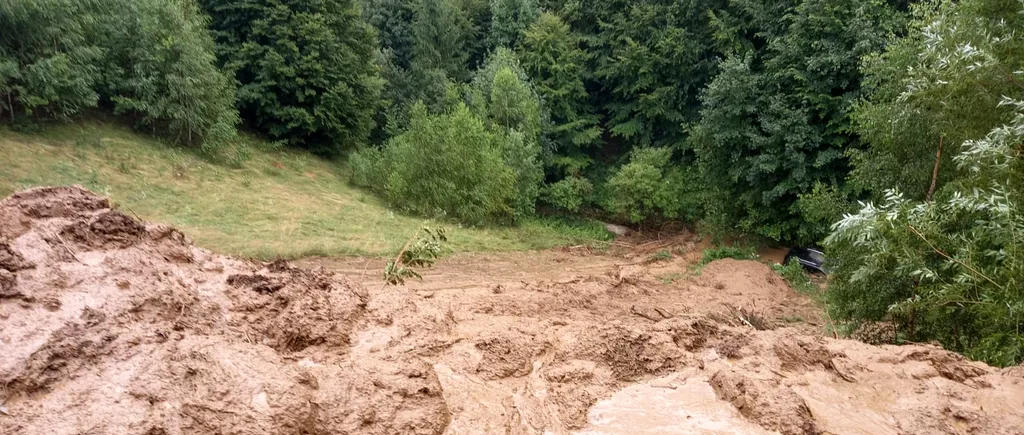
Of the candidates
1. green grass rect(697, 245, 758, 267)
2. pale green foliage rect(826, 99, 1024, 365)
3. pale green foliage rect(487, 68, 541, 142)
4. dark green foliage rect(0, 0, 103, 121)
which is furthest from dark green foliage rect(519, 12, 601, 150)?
pale green foliage rect(826, 99, 1024, 365)

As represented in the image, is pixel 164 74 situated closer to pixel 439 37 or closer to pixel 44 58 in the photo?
pixel 44 58

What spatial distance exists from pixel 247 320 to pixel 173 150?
1767 centimetres

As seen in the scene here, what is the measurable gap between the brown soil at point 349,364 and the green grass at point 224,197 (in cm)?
813

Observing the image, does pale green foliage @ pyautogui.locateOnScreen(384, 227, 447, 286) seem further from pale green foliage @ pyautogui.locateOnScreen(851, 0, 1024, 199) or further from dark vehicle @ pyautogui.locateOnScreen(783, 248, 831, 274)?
dark vehicle @ pyautogui.locateOnScreen(783, 248, 831, 274)

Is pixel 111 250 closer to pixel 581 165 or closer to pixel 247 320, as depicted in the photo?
pixel 247 320

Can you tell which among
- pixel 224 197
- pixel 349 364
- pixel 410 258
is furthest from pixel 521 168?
pixel 349 364

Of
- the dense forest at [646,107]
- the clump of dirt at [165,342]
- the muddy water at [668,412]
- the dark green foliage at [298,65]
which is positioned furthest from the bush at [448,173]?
the muddy water at [668,412]

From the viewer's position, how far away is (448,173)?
72.5 ft

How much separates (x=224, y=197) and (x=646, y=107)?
Result: 18847 millimetres

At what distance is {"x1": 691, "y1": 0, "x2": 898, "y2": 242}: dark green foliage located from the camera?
19141mm

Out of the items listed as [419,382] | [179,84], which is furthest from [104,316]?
[179,84]

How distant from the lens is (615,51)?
1180 inches

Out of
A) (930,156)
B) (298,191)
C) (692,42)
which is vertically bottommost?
(298,191)

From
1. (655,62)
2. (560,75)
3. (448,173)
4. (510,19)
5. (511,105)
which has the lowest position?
(448,173)
